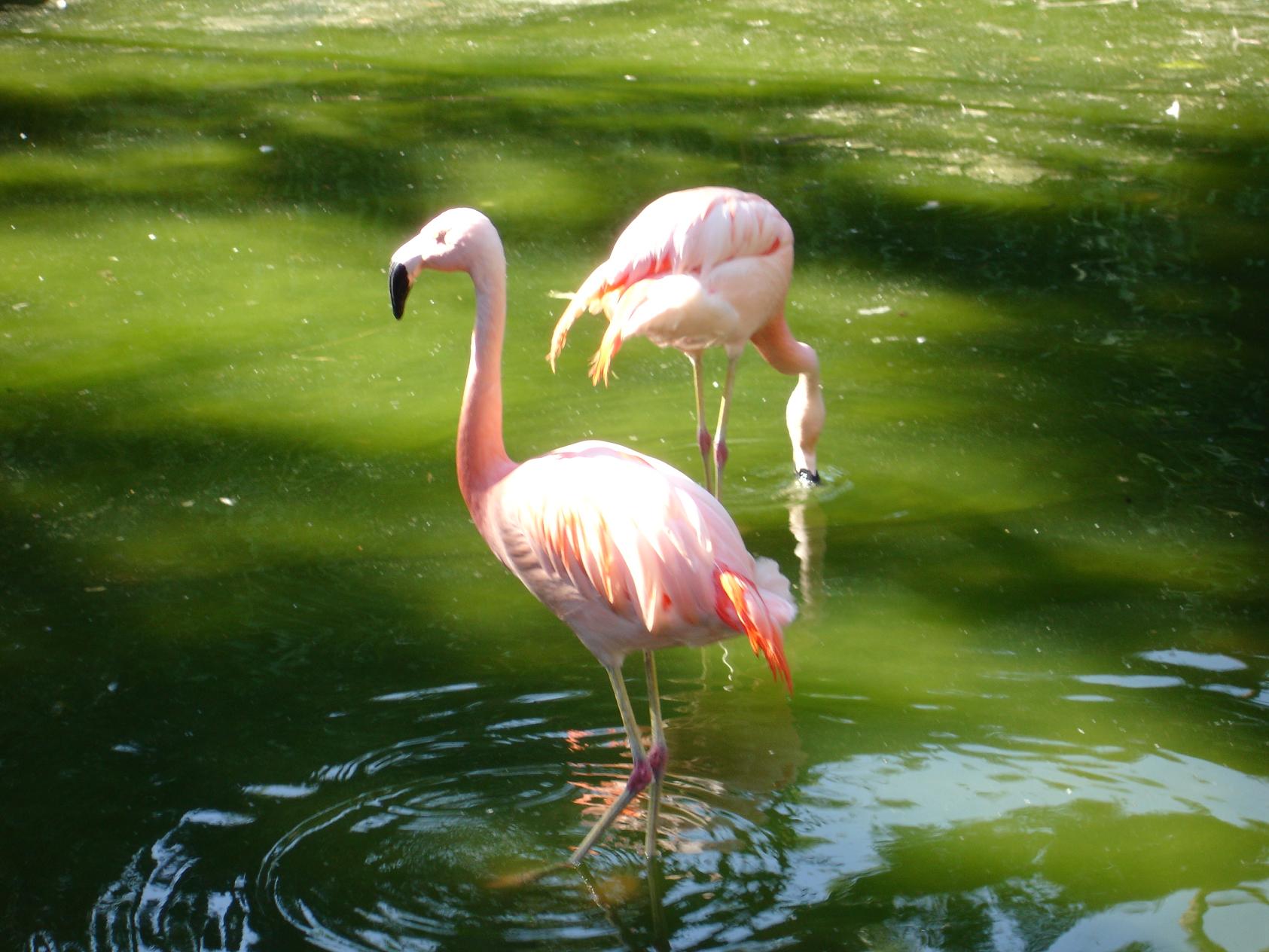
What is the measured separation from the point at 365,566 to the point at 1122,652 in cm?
Result: 191

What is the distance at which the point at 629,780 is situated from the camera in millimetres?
2846

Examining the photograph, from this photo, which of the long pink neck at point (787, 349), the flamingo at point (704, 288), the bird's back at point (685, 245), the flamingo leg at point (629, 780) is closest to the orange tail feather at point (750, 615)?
the flamingo leg at point (629, 780)

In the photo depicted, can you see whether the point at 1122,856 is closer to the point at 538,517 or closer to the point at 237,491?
the point at 538,517

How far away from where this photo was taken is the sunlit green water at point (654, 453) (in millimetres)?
2756

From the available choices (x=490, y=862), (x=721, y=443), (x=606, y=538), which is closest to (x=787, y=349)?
(x=721, y=443)

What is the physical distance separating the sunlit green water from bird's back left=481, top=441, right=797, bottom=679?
18.3 inches

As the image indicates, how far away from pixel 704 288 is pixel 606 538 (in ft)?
4.80

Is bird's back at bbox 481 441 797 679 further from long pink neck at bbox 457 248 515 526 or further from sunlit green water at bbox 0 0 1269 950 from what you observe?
sunlit green water at bbox 0 0 1269 950

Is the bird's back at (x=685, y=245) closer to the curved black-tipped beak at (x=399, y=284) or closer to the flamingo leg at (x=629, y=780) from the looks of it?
the curved black-tipped beak at (x=399, y=284)

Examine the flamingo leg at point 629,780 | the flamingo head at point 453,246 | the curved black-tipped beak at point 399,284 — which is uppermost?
the flamingo head at point 453,246

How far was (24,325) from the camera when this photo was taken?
5.29m

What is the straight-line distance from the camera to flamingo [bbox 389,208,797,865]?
2.62 m

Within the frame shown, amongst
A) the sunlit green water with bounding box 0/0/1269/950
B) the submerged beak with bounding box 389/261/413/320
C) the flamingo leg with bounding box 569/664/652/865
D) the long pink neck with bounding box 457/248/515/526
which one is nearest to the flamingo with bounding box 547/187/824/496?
the sunlit green water with bounding box 0/0/1269/950

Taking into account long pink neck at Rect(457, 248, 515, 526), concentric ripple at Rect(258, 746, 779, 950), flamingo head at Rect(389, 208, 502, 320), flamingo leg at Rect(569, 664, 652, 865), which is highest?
flamingo head at Rect(389, 208, 502, 320)
